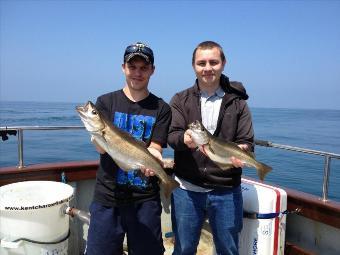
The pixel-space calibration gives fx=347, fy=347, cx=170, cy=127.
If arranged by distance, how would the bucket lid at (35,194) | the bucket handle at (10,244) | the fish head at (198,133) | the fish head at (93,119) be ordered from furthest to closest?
the bucket lid at (35,194) → the bucket handle at (10,244) → the fish head at (198,133) → the fish head at (93,119)

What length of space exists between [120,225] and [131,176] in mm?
482

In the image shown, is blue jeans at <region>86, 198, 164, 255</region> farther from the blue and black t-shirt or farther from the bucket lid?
the bucket lid

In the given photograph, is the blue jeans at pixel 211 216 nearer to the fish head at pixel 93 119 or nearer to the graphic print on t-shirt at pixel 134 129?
the graphic print on t-shirt at pixel 134 129

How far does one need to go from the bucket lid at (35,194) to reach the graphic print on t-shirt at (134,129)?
0.96 metres

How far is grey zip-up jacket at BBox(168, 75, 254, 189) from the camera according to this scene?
344cm

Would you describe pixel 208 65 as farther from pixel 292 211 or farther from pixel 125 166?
pixel 292 211

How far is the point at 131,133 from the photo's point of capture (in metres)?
3.29

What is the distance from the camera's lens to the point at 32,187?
4066 millimetres

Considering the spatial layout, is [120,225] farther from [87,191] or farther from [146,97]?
[87,191]

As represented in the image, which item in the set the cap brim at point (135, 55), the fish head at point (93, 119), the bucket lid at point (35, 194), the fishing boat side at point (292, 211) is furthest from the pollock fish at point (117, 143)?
the fishing boat side at point (292, 211)

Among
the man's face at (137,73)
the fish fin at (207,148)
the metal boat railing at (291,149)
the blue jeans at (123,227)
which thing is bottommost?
the blue jeans at (123,227)

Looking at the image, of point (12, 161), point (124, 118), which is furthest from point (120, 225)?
point (12, 161)

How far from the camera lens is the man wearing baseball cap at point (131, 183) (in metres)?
3.23

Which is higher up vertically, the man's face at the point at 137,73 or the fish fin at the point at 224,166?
the man's face at the point at 137,73
